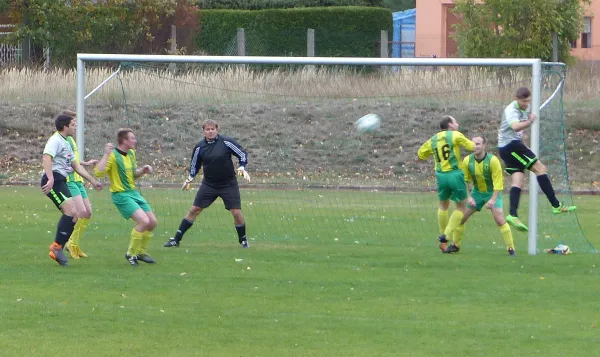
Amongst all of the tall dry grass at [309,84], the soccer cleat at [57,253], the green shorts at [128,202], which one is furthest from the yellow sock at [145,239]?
the tall dry grass at [309,84]

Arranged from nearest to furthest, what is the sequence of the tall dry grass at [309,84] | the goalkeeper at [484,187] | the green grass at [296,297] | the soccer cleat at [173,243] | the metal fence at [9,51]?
the green grass at [296,297]
the goalkeeper at [484,187]
the soccer cleat at [173,243]
the tall dry grass at [309,84]
the metal fence at [9,51]

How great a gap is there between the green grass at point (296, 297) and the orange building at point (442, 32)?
28.3 m

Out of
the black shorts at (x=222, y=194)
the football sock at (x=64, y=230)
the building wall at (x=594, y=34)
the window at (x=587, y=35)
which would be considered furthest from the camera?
the window at (x=587, y=35)

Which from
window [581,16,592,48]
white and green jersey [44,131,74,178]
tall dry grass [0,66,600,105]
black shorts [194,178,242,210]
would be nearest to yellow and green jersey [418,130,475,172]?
black shorts [194,178,242,210]

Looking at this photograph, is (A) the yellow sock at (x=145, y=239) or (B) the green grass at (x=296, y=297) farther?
(A) the yellow sock at (x=145, y=239)

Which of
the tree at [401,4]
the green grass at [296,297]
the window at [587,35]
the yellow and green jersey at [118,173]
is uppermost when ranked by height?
the tree at [401,4]

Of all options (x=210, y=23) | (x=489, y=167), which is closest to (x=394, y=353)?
(x=489, y=167)

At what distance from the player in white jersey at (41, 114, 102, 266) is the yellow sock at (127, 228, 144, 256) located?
65 cm

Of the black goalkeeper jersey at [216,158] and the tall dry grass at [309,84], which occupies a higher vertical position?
the tall dry grass at [309,84]

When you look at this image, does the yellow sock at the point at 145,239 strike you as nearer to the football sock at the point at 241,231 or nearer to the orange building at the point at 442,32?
Result: the football sock at the point at 241,231

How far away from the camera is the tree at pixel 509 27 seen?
32781 mm

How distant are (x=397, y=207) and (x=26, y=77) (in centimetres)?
1390

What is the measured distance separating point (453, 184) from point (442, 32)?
32597 millimetres

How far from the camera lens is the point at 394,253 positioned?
13.5 metres
